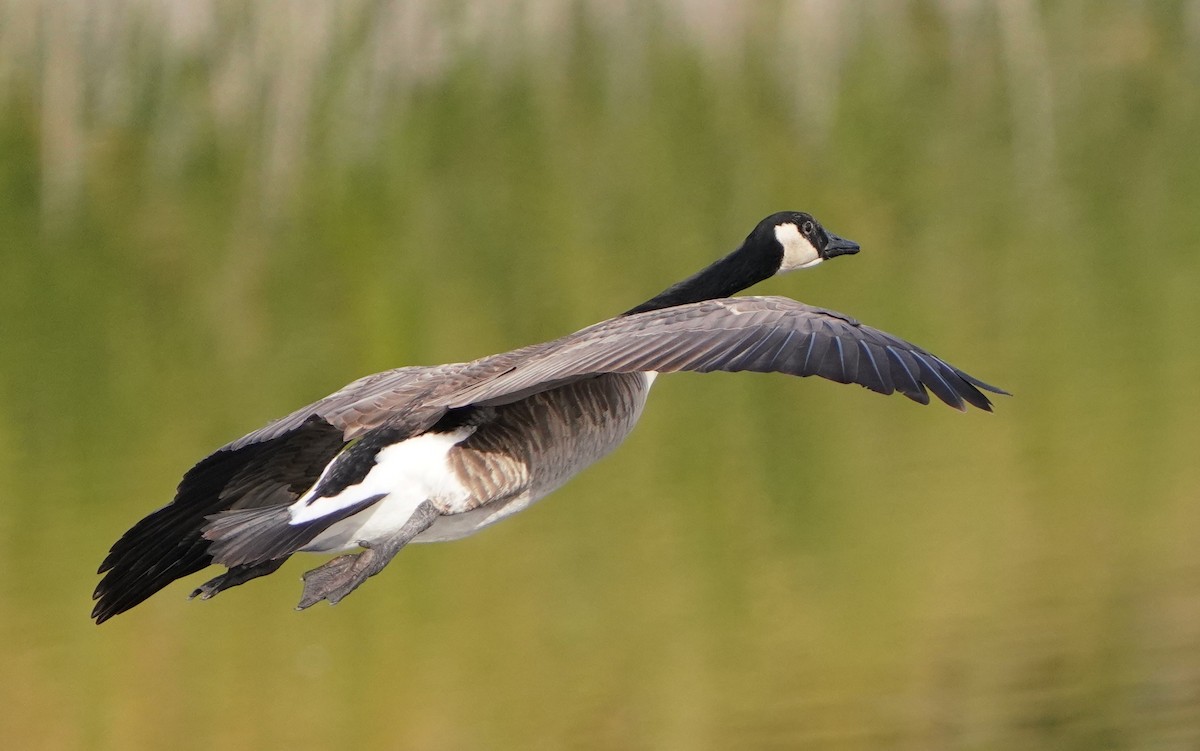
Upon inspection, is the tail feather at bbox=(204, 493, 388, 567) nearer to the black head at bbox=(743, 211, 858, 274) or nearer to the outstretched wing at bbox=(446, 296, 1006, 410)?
the outstretched wing at bbox=(446, 296, 1006, 410)

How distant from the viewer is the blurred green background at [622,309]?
6.96 m

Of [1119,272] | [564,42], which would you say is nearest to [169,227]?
[564,42]

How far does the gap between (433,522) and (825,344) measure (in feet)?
4.14

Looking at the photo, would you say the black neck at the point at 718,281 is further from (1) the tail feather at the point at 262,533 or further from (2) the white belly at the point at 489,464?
(1) the tail feather at the point at 262,533

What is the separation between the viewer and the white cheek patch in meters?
6.34

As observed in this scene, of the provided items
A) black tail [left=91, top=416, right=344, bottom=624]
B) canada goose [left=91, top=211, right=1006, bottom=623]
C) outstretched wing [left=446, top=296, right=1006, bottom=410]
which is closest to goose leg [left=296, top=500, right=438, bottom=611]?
canada goose [left=91, top=211, right=1006, bottom=623]

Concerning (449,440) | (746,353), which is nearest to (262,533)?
(449,440)

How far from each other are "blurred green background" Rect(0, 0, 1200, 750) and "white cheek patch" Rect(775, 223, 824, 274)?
5.20 ft

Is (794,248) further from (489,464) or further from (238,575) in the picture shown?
(238,575)

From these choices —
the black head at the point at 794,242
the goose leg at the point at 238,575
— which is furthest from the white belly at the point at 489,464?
the black head at the point at 794,242

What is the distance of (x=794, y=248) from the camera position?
6.34 metres

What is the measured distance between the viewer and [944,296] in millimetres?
10328

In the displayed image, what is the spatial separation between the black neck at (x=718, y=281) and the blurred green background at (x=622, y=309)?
1.58 meters

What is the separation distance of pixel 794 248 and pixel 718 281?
0.34 meters
